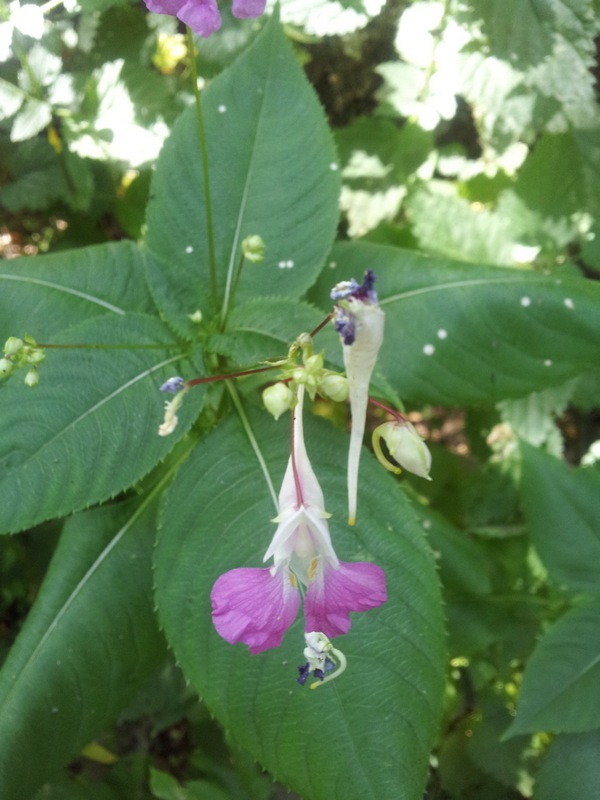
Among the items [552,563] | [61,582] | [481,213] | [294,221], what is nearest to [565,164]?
[481,213]

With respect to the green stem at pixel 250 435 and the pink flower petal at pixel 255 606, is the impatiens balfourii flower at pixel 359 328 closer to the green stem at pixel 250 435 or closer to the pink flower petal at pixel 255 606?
the pink flower petal at pixel 255 606

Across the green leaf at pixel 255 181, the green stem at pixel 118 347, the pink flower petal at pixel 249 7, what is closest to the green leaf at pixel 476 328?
the green leaf at pixel 255 181

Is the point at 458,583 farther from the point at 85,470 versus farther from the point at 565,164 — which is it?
the point at 565,164

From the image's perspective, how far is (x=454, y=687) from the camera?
1692 millimetres

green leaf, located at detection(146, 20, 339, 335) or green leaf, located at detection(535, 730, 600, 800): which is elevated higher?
green leaf, located at detection(146, 20, 339, 335)

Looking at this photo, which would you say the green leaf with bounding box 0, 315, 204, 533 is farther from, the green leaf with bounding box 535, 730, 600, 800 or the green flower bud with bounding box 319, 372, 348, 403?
the green leaf with bounding box 535, 730, 600, 800

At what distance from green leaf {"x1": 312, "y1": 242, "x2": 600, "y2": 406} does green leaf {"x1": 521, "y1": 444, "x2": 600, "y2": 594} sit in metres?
0.22

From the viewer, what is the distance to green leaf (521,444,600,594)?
1.33 meters

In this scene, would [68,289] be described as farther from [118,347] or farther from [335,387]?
Answer: [335,387]

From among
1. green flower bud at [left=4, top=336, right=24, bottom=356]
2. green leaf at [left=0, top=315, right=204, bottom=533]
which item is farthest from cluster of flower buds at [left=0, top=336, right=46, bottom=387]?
green leaf at [left=0, top=315, right=204, bottom=533]

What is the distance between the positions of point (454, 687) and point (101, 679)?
37.5 inches

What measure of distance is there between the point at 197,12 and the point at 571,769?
4.41 feet

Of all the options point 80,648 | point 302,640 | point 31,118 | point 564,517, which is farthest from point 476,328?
point 31,118

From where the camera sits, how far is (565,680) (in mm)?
1224
